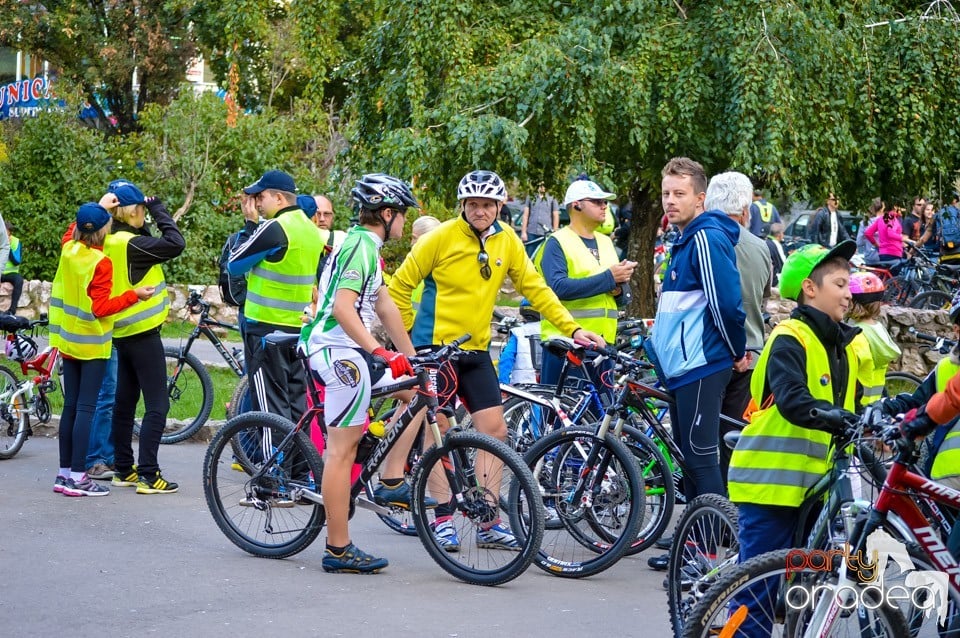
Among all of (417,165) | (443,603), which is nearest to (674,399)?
(443,603)

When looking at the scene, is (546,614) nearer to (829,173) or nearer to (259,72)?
(829,173)

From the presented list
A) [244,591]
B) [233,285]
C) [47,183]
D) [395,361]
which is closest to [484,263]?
[395,361]

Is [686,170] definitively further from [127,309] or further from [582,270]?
[127,309]

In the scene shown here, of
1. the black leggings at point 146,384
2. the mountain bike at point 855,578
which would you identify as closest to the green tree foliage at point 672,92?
the black leggings at point 146,384

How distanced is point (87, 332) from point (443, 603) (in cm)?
346

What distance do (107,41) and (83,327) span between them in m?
20.4

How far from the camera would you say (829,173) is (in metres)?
13.1

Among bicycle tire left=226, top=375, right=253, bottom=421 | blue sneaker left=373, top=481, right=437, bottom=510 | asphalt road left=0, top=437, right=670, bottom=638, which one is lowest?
asphalt road left=0, top=437, right=670, bottom=638

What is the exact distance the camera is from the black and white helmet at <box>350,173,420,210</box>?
6.68 m

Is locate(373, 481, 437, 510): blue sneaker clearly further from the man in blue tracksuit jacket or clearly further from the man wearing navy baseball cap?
the man wearing navy baseball cap

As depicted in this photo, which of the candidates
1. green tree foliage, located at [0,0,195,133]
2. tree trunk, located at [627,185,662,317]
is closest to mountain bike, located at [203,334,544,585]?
tree trunk, located at [627,185,662,317]

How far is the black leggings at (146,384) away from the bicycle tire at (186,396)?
1871mm

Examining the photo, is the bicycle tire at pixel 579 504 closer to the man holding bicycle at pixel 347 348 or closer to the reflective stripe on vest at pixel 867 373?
the man holding bicycle at pixel 347 348

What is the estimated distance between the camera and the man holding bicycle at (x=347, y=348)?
21.7ft
